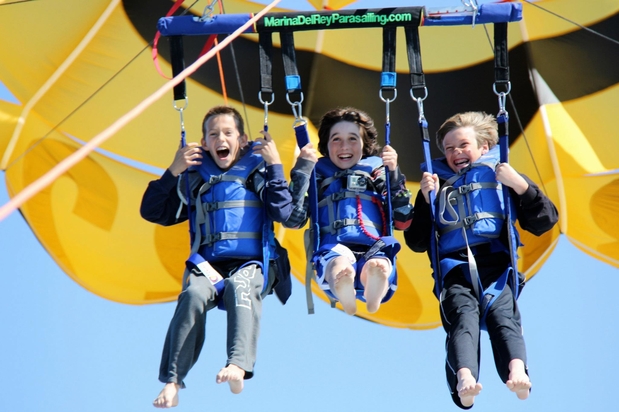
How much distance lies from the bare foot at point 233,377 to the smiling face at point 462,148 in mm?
1542

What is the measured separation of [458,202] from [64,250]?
289 centimetres

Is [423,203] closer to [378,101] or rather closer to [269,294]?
[269,294]

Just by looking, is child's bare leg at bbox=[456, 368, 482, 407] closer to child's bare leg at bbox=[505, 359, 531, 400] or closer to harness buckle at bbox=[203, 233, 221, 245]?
child's bare leg at bbox=[505, 359, 531, 400]

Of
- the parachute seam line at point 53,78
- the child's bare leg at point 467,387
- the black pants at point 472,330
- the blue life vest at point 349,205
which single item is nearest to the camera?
the child's bare leg at point 467,387

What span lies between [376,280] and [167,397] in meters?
1.04

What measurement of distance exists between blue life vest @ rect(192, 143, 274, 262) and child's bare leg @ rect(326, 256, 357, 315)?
1.32ft

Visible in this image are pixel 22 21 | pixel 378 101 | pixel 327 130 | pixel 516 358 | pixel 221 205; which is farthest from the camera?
pixel 378 101

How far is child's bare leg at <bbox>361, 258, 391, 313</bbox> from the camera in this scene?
476 cm

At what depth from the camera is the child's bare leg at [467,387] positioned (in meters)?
4.37

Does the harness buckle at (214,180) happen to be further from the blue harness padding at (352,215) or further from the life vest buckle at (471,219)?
the life vest buckle at (471,219)

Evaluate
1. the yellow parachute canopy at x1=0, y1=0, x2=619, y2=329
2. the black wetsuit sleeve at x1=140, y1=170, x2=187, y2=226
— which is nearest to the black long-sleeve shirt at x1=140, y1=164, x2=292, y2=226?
the black wetsuit sleeve at x1=140, y1=170, x2=187, y2=226

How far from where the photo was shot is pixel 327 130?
17.9 feet

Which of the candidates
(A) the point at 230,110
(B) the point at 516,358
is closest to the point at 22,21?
(A) the point at 230,110

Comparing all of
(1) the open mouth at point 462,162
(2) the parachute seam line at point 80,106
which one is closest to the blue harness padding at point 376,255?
(1) the open mouth at point 462,162
